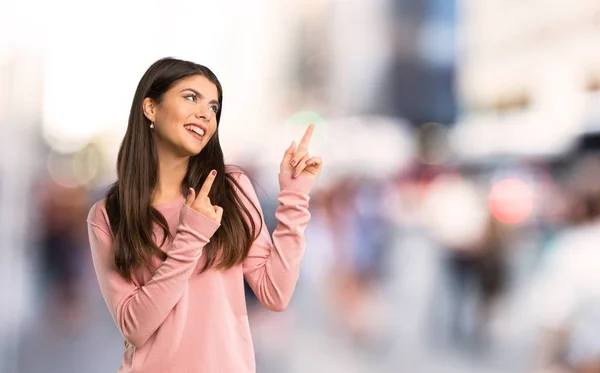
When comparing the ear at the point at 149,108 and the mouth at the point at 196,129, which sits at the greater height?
the ear at the point at 149,108

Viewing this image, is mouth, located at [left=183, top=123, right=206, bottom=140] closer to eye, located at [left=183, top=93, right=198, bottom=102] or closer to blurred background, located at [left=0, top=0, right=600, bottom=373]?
eye, located at [left=183, top=93, right=198, bottom=102]

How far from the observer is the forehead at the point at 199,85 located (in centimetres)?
88

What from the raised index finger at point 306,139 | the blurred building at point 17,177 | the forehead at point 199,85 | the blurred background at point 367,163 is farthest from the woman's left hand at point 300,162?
the blurred building at point 17,177

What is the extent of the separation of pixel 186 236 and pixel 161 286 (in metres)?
0.06

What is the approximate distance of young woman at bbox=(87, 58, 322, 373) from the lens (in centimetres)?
83

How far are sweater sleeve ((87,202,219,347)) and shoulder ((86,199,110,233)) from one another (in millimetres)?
43

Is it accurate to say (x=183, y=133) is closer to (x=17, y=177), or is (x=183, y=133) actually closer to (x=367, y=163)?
(x=17, y=177)

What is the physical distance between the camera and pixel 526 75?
17.7 feet

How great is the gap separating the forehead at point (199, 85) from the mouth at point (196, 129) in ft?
0.11

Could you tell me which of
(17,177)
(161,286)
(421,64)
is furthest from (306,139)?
(421,64)

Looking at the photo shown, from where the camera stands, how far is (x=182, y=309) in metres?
0.85

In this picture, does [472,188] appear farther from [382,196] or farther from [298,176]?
[298,176]

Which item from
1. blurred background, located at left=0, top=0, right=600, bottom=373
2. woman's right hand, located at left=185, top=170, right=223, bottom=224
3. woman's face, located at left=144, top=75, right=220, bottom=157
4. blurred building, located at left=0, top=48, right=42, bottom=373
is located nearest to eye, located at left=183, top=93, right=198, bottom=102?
woman's face, located at left=144, top=75, right=220, bottom=157

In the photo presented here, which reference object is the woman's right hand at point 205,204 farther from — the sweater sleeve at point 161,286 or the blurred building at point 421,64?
the blurred building at point 421,64
